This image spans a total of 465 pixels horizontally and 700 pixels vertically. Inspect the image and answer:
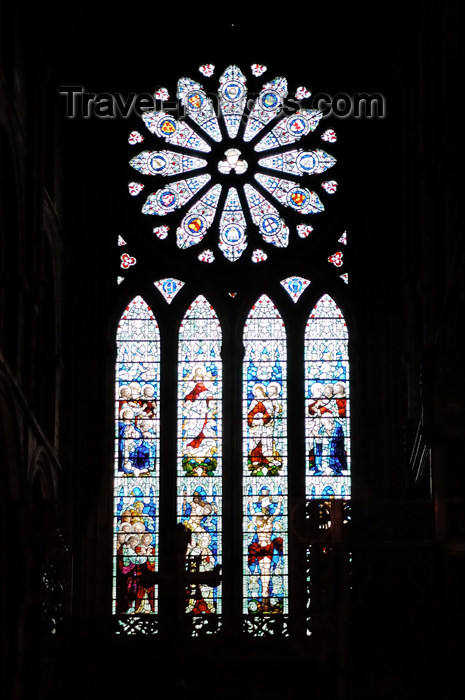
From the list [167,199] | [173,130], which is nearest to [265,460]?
[167,199]

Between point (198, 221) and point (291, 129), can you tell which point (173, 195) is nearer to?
point (198, 221)

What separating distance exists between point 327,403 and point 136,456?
2.95 meters

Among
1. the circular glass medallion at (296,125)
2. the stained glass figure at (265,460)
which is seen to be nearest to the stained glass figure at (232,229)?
the stained glass figure at (265,460)

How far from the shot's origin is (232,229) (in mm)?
26156

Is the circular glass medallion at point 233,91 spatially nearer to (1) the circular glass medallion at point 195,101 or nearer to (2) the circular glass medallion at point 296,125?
(1) the circular glass medallion at point 195,101

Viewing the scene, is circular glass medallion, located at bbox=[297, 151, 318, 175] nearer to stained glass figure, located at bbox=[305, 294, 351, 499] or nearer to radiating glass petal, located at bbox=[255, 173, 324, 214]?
radiating glass petal, located at bbox=[255, 173, 324, 214]

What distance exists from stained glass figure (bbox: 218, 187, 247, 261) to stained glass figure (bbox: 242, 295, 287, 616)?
100 cm

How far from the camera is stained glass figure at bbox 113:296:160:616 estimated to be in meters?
23.8

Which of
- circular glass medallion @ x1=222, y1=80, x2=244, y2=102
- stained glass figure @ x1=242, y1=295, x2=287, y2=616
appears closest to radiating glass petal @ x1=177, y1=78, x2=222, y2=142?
circular glass medallion @ x1=222, y1=80, x2=244, y2=102
